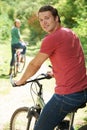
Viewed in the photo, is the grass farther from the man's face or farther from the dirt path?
the man's face

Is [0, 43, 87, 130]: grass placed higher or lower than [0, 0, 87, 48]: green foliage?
higher

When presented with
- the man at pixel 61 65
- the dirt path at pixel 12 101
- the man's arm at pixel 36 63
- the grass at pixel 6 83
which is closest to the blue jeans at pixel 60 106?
the man at pixel 61 65

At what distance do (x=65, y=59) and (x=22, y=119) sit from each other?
5.72 feet

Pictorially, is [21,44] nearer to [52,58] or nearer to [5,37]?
[52,58]

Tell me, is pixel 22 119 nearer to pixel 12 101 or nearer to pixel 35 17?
pixel 12 101

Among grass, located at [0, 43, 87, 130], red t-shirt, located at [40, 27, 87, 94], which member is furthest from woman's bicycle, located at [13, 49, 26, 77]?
red t-shirt, located at [40, 27, 87, 94]

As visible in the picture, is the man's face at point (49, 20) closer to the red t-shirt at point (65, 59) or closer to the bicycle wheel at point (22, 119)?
the red t-shirt at point (65, 59)

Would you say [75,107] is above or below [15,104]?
above

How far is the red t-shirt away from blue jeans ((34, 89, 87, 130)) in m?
0.06

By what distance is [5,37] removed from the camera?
90.1 feet

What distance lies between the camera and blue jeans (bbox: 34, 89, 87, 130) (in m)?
4.43

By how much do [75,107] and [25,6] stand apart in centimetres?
3859

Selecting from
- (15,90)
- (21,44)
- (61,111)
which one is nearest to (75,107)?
(61,111)

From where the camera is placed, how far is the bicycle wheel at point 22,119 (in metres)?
5.39
